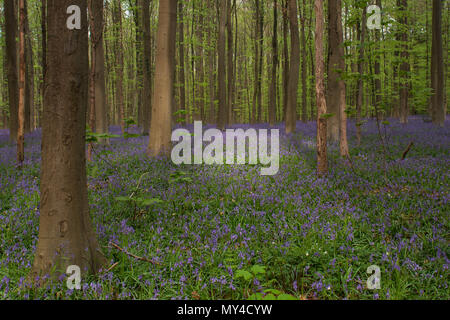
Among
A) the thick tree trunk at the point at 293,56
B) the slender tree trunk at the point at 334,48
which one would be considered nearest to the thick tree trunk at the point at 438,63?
the thick tree trunk at the point at 293,56

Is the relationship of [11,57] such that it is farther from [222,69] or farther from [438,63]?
[438,63]

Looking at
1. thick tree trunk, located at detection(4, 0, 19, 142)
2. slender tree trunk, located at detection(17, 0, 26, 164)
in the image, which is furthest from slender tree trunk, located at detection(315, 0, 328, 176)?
thick tree trunk, located at detection(4, 0, 19, 142)

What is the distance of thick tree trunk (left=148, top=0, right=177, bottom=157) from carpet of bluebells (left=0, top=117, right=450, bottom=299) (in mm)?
1604

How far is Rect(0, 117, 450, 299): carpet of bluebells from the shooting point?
3291mm

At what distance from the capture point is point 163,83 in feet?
29.2

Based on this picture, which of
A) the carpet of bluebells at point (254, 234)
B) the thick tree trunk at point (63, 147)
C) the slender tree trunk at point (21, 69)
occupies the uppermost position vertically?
the slender tree trunk at point (21, 69)

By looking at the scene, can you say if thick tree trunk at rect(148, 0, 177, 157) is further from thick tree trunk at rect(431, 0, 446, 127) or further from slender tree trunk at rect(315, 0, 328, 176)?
thick tree trunk at rect(431, 0, 446, 127)

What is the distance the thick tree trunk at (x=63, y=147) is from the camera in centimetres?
304

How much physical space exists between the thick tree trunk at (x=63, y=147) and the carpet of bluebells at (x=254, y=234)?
35 cm

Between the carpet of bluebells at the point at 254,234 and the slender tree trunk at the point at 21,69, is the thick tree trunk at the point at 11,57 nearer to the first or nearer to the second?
the slender tree trunk at the point at 21,69

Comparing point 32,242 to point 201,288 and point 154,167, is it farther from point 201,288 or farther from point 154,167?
point 154,167

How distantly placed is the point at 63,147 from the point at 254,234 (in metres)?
2.93

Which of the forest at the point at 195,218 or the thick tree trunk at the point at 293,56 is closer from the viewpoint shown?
the forest at the point at 195,218
